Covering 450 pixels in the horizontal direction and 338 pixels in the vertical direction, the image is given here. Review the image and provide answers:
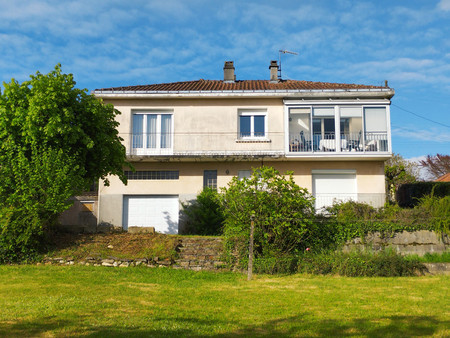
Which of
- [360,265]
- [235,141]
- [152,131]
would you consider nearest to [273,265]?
[360,265]

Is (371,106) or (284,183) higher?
(371,106)

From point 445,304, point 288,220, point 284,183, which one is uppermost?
point 284,183

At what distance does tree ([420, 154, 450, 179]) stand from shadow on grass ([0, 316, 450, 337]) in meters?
42.6

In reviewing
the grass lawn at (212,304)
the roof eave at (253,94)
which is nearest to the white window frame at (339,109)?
the roof eave at (253,94)

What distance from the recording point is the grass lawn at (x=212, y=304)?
708 cm

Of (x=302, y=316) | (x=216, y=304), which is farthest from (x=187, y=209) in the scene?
(x=302, y=316)

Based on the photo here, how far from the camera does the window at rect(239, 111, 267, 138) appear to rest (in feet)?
73.8

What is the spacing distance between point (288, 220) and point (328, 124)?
8855mm

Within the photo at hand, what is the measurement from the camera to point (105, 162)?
17.7 m

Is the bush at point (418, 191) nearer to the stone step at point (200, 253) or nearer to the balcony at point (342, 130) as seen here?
the balcony at point (342, 130)

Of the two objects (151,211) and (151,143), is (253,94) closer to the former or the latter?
(151,143)

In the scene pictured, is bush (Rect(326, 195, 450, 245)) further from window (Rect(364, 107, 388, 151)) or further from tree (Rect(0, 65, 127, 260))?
tree (Rect(0, 65, 127, 260))

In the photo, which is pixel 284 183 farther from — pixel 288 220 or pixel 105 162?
pixel 105 162

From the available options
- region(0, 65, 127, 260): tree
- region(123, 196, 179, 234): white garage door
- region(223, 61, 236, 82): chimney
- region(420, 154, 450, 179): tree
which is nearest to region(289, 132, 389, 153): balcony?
region(223, 61, 236, 82): chimney
